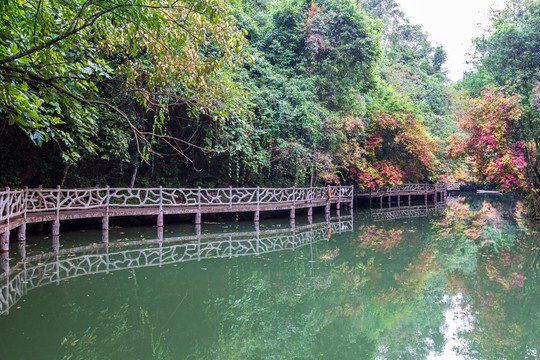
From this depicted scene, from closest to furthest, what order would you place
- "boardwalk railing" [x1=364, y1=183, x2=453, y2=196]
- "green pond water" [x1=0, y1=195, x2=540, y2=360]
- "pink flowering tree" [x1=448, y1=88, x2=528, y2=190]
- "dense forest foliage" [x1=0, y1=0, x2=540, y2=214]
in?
"green pond water" [x1=0, y1=195, x2=540, y2=360]
"dense forest foliage" [x1=0, y1=0, x2=540, y2=214]
"pink flowering tree" [x1=448, y1=88, x2=528, y2=190]
"boardwalk railing" [x1=364, y1=183, x2=453, y2=196]

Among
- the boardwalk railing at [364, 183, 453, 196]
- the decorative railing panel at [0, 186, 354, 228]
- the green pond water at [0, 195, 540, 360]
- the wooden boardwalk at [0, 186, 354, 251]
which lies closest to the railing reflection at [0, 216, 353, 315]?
the green pond water at [0, 195, 540, 360]

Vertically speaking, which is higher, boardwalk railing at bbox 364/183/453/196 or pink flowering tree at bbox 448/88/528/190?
pink flowering tree at bbox 448/88/528/190

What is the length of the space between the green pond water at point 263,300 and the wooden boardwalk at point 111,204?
717 millimetres

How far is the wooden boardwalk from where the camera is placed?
907cm

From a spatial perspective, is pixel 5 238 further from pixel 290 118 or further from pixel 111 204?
pixel 290 118

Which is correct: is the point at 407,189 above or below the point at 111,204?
below

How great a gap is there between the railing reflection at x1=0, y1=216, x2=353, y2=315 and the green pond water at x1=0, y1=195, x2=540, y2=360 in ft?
0.15

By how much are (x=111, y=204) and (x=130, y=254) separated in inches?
126

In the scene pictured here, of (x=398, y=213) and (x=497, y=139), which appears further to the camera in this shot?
(x=398, y=213)

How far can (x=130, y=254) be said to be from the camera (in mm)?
8805

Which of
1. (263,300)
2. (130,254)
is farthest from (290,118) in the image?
(263,300)

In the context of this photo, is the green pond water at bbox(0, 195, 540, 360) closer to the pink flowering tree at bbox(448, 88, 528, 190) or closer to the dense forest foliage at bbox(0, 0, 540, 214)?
the dense forest foliage at bbox(0, 0, 540, 214)

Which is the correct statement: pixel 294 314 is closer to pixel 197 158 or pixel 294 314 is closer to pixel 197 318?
pixel 197 318

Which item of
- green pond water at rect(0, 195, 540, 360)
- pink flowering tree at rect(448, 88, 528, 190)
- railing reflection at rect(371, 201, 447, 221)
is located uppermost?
pink flowering tree at rect(448, 88, 528, 190)
